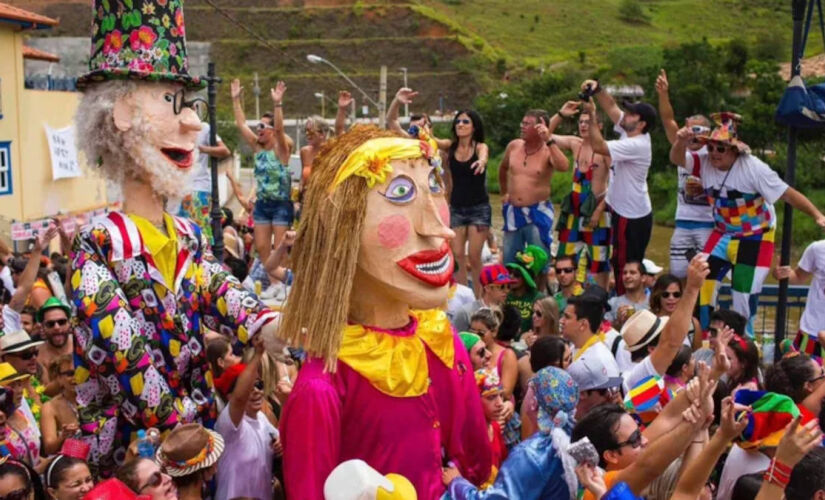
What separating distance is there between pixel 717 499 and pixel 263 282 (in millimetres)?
5484

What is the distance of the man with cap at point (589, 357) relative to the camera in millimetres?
4816

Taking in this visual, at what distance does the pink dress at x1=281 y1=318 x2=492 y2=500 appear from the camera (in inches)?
144

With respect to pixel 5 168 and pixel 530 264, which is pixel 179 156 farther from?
pixel 5 168

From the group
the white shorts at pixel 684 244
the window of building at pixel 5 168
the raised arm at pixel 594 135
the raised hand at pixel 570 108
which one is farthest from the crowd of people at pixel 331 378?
the window of building at pixel 5 168

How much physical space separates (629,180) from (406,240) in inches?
183

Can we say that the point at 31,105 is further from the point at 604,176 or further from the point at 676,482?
the point at 676,482

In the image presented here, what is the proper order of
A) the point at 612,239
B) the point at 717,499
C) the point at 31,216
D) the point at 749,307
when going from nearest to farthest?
the point at 717,499, the point at 749,307, the point at 612,239, the point at 31,216

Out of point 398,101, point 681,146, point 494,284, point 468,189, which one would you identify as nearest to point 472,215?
point 468,189

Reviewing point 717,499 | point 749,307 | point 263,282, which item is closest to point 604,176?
point 749,307

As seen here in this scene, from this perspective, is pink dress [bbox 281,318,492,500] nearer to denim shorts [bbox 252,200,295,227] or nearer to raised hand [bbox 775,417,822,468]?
raised hand [bbox 775,417,822,468]

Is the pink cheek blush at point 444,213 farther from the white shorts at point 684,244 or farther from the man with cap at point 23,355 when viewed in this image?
the white shorts at point 684,244

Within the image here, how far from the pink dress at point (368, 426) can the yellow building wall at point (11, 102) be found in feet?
60.0

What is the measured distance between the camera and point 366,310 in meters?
3.93

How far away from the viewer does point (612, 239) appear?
27.8ft
